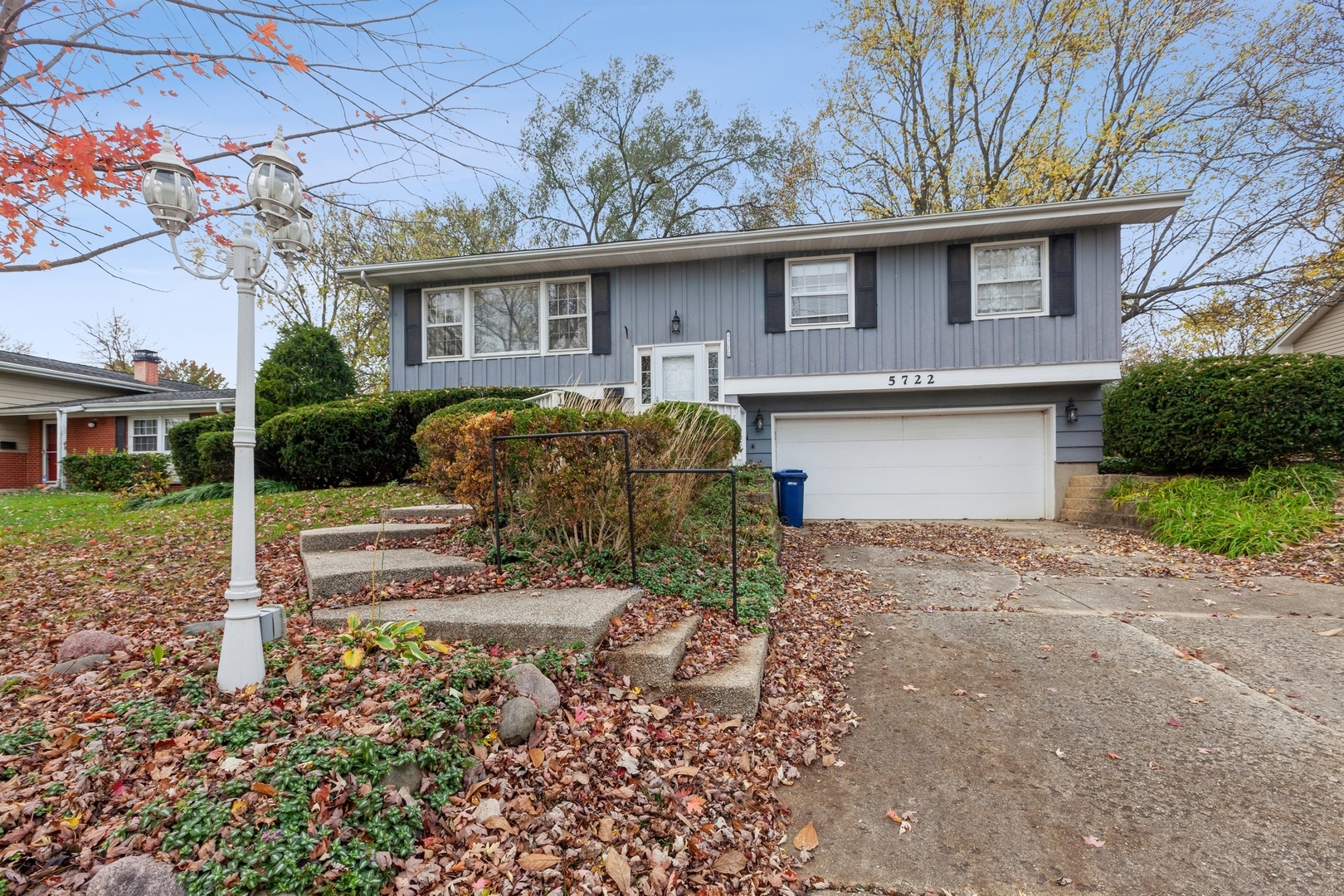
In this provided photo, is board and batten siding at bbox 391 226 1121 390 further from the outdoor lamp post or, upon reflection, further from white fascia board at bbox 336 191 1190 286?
the outdoor lamp post

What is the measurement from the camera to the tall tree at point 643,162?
637 inches

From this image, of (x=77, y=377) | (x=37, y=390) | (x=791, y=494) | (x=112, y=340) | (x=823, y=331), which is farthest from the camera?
(x=112, y=340)

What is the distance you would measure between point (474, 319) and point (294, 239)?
7.96m

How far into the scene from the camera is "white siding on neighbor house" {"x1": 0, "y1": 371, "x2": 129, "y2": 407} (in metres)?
15.9

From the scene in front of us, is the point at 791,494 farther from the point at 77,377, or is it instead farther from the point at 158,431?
the point at 77,377

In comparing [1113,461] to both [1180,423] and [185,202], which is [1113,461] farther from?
[185,202]

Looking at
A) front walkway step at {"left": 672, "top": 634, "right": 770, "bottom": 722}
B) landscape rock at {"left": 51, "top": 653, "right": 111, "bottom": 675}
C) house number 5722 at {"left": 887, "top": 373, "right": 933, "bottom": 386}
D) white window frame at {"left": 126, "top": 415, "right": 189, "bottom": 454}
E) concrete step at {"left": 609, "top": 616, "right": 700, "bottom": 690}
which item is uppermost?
house number 5722 at {"left": 887, "top": 373, "right": 933, "bottom": 386}

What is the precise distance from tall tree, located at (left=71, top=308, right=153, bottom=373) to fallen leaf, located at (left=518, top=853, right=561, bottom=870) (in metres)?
29.8

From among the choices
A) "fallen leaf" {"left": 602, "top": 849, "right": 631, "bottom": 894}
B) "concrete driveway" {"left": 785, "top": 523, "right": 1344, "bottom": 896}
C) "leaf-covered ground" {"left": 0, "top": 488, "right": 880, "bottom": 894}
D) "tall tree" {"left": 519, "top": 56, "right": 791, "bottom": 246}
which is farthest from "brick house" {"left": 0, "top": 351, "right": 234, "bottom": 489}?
"concrete driveway" {"left": 785, "top": 523, "right": 1344, "bottom": 896}

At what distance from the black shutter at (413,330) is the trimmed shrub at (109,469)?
769 centimetres

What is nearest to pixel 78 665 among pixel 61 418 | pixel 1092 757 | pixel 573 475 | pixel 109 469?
pixel 573 475

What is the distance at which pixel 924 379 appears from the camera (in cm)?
888

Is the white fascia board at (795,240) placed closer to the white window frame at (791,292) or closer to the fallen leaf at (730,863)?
the white window frame at (791,292)

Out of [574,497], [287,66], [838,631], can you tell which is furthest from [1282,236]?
[287,66]
